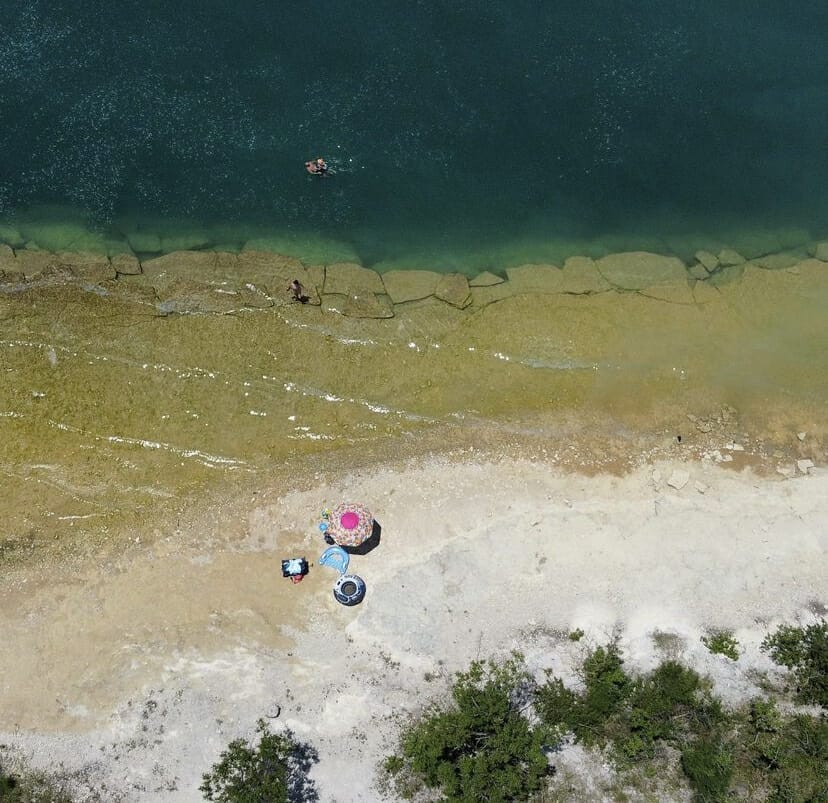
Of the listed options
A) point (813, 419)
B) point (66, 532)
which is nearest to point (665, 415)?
point (813, 419)

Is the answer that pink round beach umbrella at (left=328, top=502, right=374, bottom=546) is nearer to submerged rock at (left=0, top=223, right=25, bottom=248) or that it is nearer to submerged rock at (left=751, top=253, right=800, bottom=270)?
submerged rock at (left=0, top=223, right=25, bottom=248)

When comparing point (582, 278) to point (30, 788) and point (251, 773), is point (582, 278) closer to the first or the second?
point (251, 773)

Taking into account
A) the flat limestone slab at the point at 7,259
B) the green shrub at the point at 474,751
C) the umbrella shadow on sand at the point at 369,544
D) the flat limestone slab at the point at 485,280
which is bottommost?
the green shrub at the point at 474,751

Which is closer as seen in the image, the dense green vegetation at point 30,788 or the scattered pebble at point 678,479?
the dense green vegetation at point 30,788

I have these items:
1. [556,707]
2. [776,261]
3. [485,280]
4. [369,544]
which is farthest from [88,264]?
[776,261]

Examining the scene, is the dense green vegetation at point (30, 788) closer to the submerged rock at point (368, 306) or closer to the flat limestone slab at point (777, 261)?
the submerged rock at point (368, 306)

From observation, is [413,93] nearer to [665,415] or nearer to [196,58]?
[196,58]

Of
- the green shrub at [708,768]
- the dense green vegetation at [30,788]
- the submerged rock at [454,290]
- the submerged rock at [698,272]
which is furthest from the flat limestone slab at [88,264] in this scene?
the green shrub at [708,768]

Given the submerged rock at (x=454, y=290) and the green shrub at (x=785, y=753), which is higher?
the submerged rock at (x=454, y=290)
